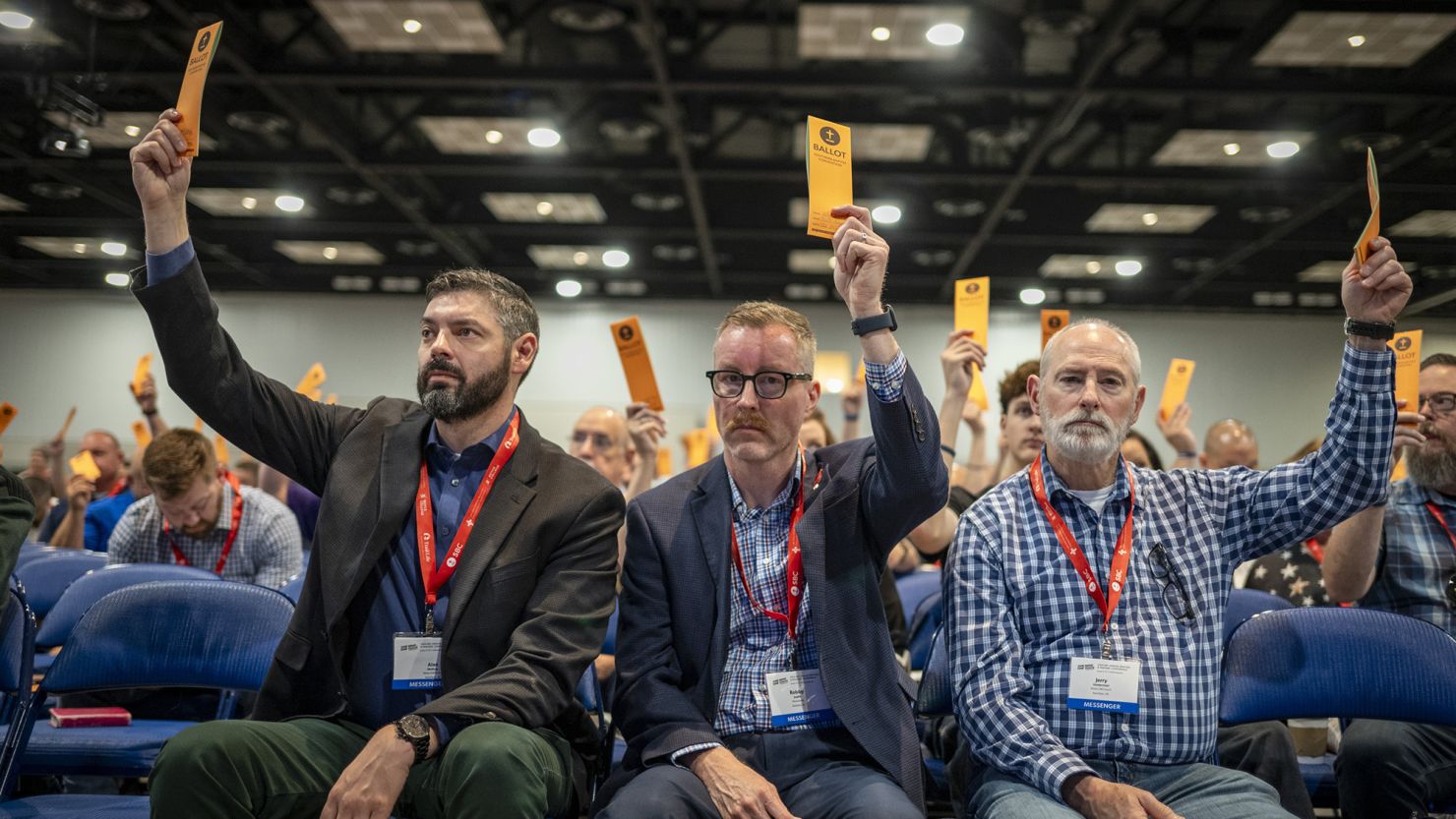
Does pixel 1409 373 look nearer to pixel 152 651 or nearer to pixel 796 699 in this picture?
pixel 796 699

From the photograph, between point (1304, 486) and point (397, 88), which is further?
point (397, 88)

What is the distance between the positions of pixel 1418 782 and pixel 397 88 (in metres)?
7.16

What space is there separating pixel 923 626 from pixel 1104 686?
120 centimetres

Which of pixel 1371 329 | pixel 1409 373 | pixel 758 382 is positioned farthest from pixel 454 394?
pixel 1409 373

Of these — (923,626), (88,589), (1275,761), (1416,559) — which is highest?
(1416,559)

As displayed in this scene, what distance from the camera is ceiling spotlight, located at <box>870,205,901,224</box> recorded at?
31.7 ft

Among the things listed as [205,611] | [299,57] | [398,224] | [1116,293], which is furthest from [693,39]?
[1116,293]

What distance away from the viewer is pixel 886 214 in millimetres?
9797

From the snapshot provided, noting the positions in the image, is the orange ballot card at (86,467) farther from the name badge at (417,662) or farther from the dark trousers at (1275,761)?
→ the dark trousers at (1275,761)

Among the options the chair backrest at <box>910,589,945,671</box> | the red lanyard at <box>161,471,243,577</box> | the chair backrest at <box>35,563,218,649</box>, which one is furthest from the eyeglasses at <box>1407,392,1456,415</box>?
the red lanyard at <box>161,471,243,577</box>

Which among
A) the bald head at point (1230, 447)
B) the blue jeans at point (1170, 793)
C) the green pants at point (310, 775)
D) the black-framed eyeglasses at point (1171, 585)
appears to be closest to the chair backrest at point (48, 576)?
the green pants at point (310, 775)

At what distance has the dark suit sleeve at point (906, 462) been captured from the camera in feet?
7.34

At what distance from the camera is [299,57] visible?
745 cm

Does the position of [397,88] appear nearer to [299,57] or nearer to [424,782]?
[299,57]
